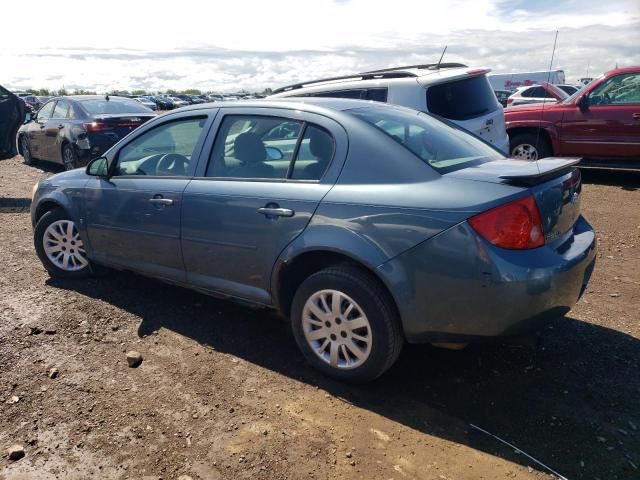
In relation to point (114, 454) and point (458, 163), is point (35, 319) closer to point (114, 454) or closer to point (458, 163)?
point (114, 454)

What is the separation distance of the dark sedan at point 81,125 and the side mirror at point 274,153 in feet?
23.9

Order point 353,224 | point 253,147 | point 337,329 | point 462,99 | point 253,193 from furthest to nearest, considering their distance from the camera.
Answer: point 462,99 < point 253,147 < point 253,193 < point 337,329 < point 353,224

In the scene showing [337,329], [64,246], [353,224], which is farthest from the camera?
[64,246]

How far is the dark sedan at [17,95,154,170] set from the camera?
10.1 meters

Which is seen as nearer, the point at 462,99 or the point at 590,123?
the point at 462,99

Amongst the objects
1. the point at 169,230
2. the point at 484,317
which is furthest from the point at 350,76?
the point at 484,317

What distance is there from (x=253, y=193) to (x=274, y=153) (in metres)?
0.32

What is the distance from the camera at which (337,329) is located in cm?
322

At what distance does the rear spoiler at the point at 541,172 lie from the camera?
2.84 m

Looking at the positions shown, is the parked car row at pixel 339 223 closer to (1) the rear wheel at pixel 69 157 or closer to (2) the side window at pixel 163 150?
(2) the side window at pixel 163 150

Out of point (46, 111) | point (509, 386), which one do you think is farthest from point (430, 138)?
point (46, 111)

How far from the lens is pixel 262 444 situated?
277 centimetres

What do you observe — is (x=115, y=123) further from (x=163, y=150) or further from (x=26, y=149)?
(x=163, y=150)

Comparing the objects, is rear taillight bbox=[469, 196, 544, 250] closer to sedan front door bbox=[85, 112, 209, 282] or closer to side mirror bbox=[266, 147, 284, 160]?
side mirror bbox=[266, 147, 284, 160]
